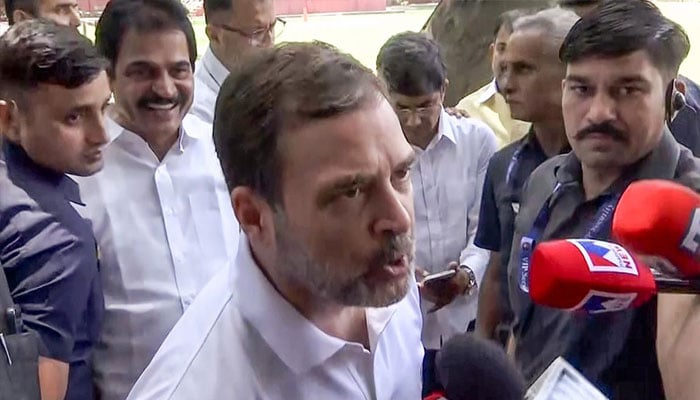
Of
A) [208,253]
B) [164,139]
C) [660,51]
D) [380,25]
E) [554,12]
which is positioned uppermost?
[660,51]

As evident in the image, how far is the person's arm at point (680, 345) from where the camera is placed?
1.06 meters

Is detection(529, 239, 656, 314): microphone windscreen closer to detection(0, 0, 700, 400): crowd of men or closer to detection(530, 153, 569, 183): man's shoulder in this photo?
detection(0, 0, 700, 400): crowd of men

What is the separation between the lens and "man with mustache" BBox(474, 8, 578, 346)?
204cm

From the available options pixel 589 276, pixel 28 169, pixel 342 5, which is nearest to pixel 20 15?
pixel 28 169

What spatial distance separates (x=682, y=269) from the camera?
99 cm

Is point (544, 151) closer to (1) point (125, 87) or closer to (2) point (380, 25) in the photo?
(1) point (125, 87)

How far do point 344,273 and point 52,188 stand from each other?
0.83 m

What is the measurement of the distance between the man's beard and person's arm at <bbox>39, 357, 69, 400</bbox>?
698mm

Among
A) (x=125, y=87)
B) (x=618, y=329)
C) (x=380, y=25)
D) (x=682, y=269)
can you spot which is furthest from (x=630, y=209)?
(x=380, y=25)

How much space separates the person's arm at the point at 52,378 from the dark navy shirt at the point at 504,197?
0.92m

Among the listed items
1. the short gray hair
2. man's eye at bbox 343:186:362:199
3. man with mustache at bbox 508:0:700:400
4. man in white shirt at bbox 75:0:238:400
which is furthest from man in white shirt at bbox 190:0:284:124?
man's eye at bbox 343:186:362:199

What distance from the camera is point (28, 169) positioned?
5.29 ft

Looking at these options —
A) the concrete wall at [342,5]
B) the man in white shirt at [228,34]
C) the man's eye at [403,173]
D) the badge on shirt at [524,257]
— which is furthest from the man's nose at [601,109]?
the concrete wall at [342,5]

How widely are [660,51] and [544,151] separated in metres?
0.54
